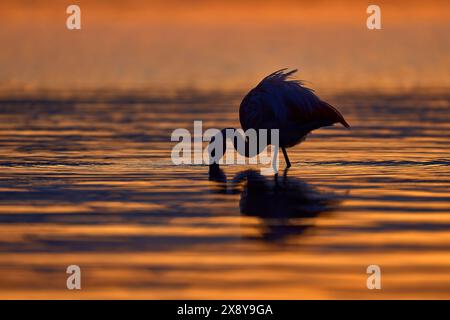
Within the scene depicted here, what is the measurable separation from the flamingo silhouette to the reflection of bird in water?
947 mm

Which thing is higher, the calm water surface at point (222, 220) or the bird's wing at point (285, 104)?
the bird's wing at point (285, 104)

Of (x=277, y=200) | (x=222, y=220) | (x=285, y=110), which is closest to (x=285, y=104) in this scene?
(x=285, y=110)

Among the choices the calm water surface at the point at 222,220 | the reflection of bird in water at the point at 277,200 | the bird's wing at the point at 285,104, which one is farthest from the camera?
the bird's wing at the point at 285,104

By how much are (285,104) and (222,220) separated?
5.02 metres

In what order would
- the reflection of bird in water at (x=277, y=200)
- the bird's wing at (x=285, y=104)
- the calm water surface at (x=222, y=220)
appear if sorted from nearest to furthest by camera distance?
the calm water surface at (x=222, y=220) → the reflection of bird in water at (x=277, y=200) → the bird's wing at (x=285, y=104)

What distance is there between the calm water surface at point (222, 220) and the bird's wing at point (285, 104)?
731 mm

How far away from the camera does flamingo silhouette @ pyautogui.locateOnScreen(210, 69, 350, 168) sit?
1666 centimetres

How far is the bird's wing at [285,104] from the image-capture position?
16.6 meters

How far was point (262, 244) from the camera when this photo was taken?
10539 mm

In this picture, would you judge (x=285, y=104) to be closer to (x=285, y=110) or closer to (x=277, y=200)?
(x=285, y=110)

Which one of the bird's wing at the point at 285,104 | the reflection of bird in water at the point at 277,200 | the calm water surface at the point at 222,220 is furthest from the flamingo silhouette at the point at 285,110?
the reflection of bird in water at the point at 277,200

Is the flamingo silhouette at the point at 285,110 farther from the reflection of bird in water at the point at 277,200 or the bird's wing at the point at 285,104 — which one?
the reflection of bird in water at the point at 277,200
